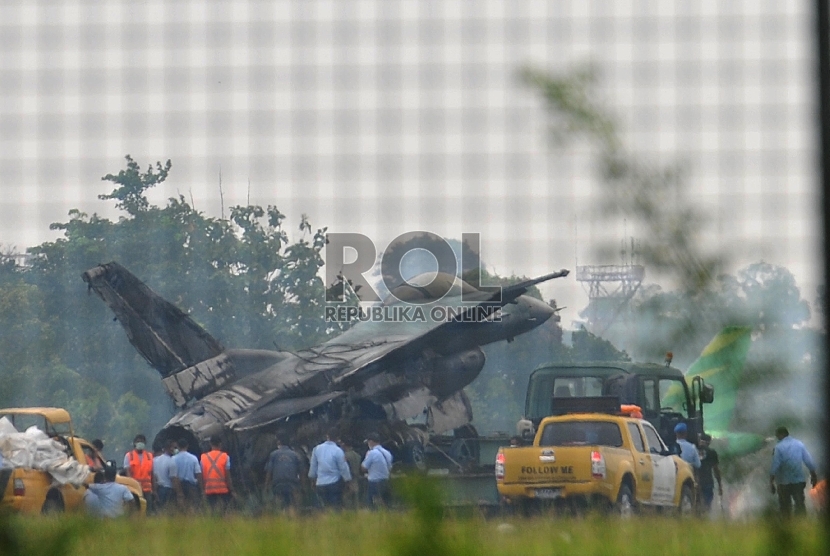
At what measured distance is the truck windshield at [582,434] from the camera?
1527 centimetres

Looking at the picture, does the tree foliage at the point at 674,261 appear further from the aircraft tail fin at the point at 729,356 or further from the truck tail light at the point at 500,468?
the truck tail light at the point at 500,468

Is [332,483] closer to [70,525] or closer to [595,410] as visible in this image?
[595,410]

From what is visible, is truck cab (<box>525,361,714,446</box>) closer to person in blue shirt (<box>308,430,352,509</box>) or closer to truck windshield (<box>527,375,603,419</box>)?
truck windshield (<box>527,375,603,419</box>)

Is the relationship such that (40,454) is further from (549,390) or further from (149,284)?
(149,284)

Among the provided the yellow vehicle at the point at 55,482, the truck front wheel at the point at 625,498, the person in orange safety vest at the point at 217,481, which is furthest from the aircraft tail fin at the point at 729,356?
the person in orange safety vest at the point at 217,481

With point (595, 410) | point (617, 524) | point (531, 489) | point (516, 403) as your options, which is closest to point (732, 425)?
point (617, 524)

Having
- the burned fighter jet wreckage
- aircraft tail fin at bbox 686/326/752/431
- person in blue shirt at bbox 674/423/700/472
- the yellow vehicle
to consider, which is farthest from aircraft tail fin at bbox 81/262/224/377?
aircraft tail fin at bbox 686/326/752/431

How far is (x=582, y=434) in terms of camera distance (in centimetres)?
1562

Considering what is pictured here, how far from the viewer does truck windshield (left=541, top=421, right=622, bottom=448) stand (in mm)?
15273

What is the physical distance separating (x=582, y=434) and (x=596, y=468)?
4.65ft

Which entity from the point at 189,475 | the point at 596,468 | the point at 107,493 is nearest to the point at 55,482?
the point at 107,493

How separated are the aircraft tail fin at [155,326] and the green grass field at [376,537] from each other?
775 inches

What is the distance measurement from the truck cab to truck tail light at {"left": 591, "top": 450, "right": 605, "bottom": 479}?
5.79 metres

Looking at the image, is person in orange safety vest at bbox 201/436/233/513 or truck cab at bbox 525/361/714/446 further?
truck cab at bbox 525/361/714/446
